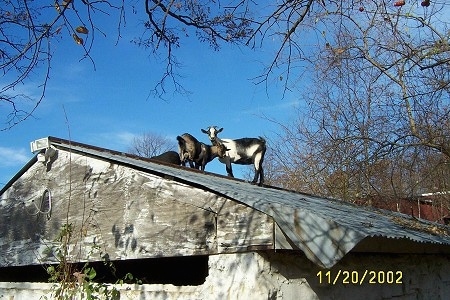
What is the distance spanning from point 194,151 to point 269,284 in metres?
3.81

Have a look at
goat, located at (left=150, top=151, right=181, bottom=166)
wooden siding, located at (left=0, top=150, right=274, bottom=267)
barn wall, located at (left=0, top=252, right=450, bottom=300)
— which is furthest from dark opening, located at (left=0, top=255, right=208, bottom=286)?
goat, located at (left=150, top=151, right=181, bottom=166)

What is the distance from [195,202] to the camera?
14.7 feet

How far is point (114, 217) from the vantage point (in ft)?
16.8

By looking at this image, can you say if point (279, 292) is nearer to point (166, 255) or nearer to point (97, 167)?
point (166, 255)

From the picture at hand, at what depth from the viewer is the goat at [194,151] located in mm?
7633

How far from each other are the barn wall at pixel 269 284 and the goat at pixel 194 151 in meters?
2.87

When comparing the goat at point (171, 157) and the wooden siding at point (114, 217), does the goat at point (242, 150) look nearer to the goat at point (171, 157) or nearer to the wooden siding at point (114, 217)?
the goat at point (171, 157)

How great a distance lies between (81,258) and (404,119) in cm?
774

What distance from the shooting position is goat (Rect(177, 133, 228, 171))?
7.63 meters

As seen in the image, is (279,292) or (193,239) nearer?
(279,292)

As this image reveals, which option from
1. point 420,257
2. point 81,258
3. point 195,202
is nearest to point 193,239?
point 195,202
